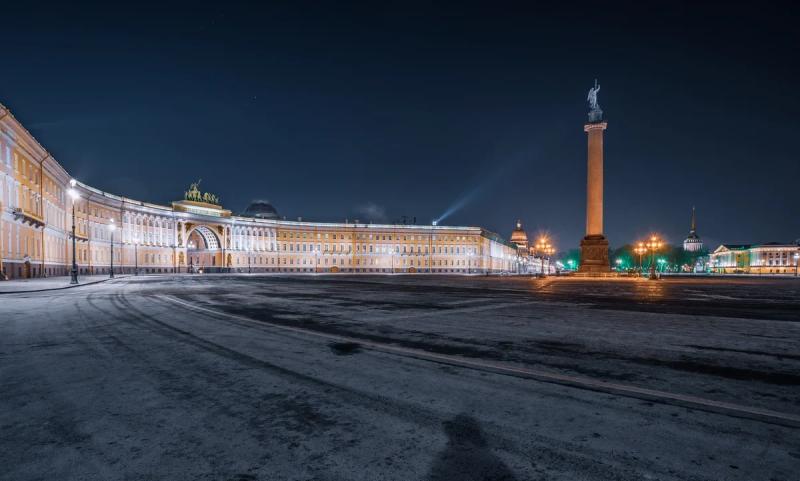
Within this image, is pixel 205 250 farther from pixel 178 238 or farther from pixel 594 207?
pixel 594 207

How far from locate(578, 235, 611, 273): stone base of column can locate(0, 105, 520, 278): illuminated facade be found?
56.8 meters

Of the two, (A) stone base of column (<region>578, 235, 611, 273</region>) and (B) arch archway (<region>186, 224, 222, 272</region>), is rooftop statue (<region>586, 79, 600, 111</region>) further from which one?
(B) arch archway (<region>186, 224, 222, 272</region>)

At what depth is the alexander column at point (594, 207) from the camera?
163 feet

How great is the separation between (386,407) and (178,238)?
110m

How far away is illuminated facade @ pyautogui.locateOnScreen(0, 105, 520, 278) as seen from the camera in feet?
134

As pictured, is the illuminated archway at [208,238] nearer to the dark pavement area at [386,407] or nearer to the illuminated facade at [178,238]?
the illuminated facade at [178,238]

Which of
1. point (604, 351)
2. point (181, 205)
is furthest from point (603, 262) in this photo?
point (181, 205)

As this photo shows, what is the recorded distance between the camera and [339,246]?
129 meters

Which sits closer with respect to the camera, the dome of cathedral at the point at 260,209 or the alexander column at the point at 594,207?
the alexander column at the point at 594,207

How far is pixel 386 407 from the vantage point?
422 centimetres

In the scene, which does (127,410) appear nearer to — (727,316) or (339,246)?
(727,316)

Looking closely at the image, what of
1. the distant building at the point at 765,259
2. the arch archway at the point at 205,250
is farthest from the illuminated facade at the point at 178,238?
the distant building at the point at 765,259

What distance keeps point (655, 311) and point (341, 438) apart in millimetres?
13321

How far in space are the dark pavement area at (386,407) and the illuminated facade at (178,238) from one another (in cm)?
4159
